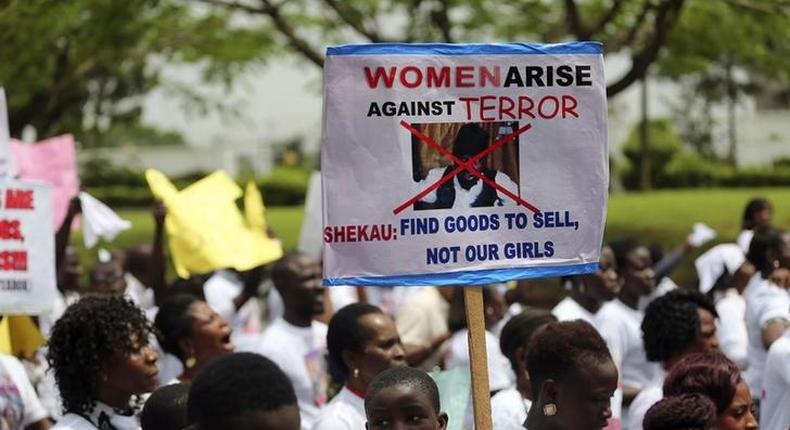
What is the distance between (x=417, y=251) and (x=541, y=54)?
80 cm

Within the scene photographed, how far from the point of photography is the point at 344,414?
6.20m

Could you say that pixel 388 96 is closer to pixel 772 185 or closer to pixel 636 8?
pixel 636 8

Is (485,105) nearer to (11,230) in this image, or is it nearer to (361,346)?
(361,346)

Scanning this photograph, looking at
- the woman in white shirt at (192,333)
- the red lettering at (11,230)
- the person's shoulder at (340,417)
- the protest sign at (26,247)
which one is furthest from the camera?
the red lettering at (11,230)

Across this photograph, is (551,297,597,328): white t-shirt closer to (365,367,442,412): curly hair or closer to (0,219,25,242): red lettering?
(0,219,25,242): red lettering

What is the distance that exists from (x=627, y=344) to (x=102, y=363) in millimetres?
3631

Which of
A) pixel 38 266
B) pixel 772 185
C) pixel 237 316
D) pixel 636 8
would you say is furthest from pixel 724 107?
pixel 38 266

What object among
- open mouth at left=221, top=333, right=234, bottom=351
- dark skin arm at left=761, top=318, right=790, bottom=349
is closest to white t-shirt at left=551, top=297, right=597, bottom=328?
dark skin arm at left=761, top=318, right=790, bottom=349

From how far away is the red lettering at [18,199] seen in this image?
7.15 meters

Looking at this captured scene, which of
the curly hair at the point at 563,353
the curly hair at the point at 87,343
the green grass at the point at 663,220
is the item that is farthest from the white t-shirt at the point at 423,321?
the green grass at the point at 663,220

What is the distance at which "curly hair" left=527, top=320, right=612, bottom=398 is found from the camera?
5.13m

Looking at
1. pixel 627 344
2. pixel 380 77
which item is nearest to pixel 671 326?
pixel 627 344

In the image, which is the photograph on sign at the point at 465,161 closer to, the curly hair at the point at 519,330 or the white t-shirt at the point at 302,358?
the curly hair at the point at 519,330

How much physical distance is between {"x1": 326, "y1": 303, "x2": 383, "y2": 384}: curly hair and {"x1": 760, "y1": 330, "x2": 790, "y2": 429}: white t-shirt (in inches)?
67.0
